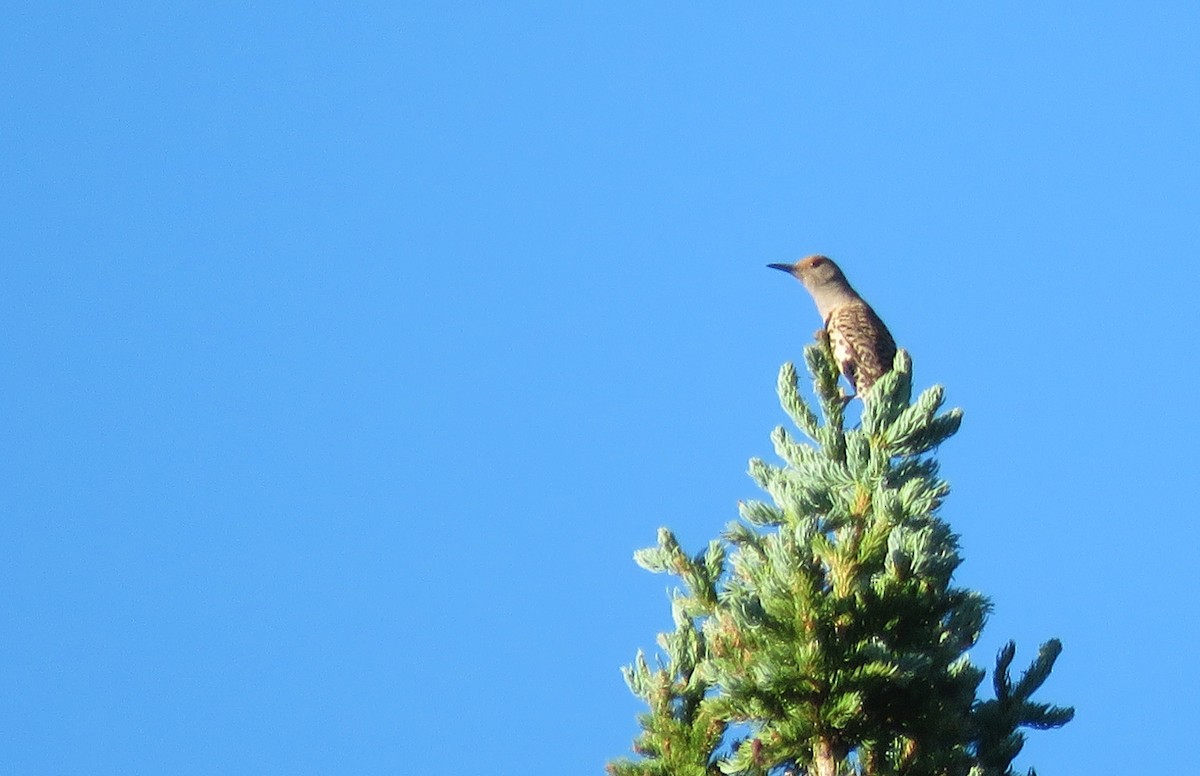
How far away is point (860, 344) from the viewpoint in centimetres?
886

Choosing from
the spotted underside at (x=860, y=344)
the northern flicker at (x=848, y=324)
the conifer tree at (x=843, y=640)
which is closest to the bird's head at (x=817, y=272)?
the northern flicker at (x=848, y=324)

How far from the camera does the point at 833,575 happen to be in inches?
148

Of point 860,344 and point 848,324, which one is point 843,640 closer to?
point 860,344

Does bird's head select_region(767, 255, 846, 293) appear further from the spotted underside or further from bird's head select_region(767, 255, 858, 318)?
the spotted underside

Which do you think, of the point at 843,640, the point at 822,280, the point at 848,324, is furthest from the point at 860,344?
the point at 843,640

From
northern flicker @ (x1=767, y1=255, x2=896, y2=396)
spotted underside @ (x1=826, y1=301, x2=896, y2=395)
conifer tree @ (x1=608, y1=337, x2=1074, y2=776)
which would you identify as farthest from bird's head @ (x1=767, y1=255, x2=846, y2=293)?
conifer tree @ (x1=608, y1=337, x2=1074, y2=776)

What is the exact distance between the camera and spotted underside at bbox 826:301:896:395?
27.5ft

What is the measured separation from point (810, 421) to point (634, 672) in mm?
954

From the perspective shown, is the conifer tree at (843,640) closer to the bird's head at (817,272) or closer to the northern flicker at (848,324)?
the northern flicker at (848,324)

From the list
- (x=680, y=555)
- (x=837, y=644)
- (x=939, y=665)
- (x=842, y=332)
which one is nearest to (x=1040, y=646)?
(x=939, y=665)

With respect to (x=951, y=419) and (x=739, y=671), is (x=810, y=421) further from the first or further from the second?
(x=739, y=671)

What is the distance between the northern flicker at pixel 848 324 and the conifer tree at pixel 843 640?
2285 mm

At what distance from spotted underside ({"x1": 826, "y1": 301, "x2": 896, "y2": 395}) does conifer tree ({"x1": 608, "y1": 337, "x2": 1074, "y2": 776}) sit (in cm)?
372

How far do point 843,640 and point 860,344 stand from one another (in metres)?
5.39
